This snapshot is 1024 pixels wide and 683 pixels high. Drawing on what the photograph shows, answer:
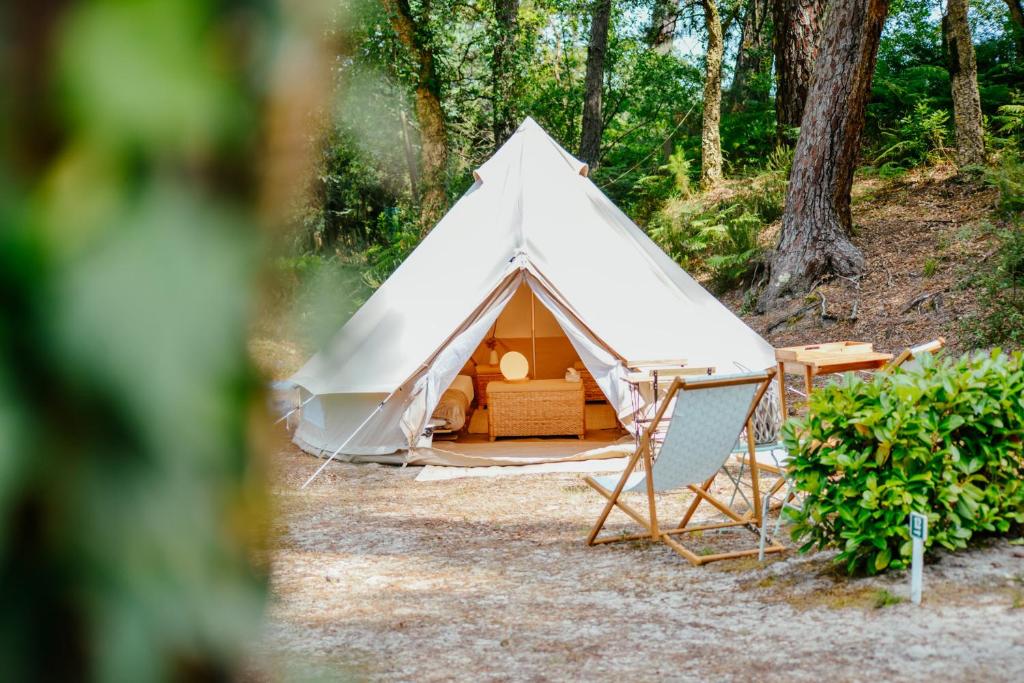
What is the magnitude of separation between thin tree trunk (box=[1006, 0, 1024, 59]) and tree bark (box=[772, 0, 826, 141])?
7.09ft

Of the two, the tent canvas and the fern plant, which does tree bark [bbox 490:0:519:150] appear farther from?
the tent canvas

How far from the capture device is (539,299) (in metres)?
7.59

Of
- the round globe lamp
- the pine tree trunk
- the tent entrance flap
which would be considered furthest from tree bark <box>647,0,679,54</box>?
the tent entrance flap

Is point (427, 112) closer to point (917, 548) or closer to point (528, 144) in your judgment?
point (528, 144)

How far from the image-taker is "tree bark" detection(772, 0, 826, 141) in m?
11.6

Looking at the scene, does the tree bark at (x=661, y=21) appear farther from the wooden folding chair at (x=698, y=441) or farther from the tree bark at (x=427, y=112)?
the wooden folding chair at (x=698, y=441)

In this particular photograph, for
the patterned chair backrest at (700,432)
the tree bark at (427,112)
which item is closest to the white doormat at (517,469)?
the patterned chair backrest at (700,432)

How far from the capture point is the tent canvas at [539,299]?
7066 mm

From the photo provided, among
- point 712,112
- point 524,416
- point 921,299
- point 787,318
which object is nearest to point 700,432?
point 524,416

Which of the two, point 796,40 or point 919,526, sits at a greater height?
point 796,40

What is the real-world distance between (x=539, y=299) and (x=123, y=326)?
23.8 ft

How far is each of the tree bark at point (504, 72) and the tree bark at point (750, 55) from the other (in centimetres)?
382

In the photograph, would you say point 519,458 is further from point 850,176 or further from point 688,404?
point 850,176

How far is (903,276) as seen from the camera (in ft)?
30.5
